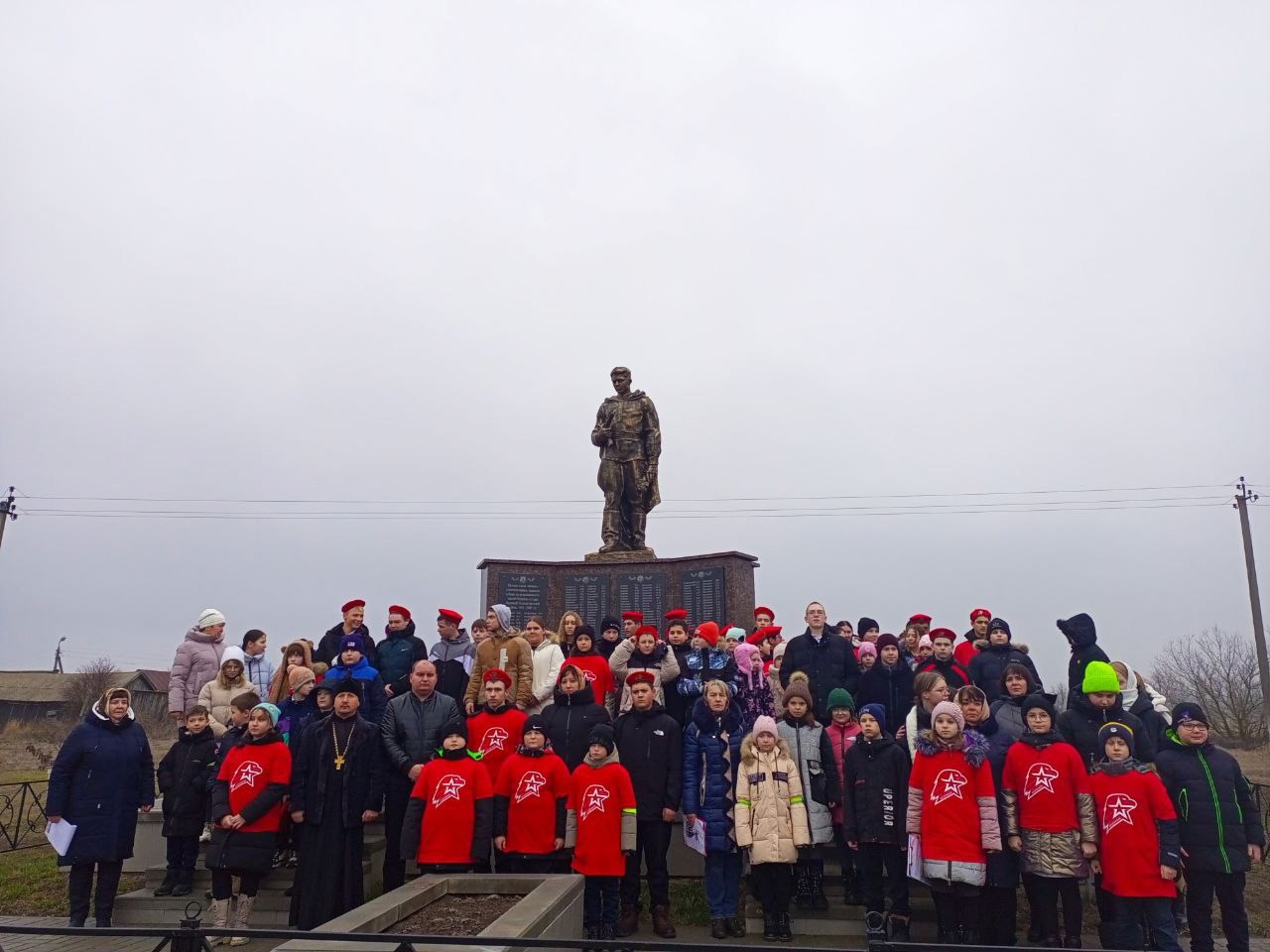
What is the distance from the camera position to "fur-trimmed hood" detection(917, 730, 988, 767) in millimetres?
5805

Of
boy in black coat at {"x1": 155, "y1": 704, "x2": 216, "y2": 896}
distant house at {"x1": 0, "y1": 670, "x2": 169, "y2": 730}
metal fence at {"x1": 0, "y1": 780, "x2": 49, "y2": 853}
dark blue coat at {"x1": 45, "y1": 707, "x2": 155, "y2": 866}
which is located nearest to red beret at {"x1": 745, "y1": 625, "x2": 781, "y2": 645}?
boy in black coat at {"x1": 155, "y1": 704, "x2": 216, "y2": 896}

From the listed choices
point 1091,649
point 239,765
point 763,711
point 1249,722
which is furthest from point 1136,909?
point 1249,722

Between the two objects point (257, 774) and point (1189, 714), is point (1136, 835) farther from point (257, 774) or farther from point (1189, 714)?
point (257, 774)

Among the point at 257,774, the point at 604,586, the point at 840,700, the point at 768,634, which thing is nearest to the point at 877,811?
the point at 840,700

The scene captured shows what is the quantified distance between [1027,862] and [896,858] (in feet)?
2.89

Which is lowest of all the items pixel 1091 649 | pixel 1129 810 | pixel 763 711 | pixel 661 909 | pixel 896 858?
pixel 661 909

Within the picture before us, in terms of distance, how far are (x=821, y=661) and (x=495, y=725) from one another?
3076 mm

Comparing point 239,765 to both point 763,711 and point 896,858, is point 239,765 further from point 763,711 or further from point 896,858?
point 896,858

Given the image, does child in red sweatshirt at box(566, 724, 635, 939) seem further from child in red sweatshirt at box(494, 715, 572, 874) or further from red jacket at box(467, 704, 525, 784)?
red jacket at box(467, 704, 525, 784)

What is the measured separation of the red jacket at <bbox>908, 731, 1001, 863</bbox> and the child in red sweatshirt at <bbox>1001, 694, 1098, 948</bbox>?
0.71 ft

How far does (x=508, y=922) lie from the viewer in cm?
436

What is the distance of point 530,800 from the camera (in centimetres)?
640

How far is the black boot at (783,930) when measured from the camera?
626cm

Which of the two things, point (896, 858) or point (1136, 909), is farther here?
point (896, 858)
